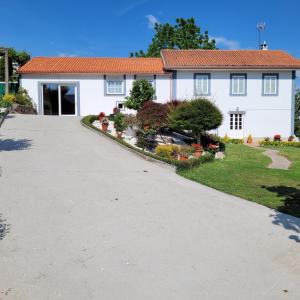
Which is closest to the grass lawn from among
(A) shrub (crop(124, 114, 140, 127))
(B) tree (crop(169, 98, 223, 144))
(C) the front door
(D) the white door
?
(B) tree (crop(169, 98, 223, 144))

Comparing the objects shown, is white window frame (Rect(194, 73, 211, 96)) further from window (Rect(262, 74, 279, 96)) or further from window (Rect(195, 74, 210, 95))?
window (Rect(262, 74, 279, 96))

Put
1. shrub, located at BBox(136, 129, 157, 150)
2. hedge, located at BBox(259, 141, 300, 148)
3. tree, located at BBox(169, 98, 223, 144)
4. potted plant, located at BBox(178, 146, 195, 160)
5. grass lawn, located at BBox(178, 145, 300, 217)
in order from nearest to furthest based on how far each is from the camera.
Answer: grass lawn, located at BBox(178, 145, 300, 217) → potted plant, located at BBox(178, 146, 195, 160) → tree, located at BBox(169, 98, 223, 144) → shrub, located at BBox(136, 129, 157, 150) → hedge, located at BBox(259, 141, 300, 148)

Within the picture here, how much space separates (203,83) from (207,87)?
426 millimetres

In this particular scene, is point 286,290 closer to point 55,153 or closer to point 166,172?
point 166,172

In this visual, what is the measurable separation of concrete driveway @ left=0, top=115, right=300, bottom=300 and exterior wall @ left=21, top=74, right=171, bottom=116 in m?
18.1

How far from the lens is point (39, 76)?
28.7 m

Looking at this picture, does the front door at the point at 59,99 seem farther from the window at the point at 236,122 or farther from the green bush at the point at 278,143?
the green bush at the point at 278,143

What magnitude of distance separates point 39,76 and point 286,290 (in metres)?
27.4

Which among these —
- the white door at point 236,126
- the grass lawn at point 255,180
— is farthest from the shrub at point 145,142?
the white door at point 236,126

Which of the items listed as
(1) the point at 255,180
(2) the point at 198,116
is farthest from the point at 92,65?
(1) the point at 255,180

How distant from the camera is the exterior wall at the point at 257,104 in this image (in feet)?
92.8

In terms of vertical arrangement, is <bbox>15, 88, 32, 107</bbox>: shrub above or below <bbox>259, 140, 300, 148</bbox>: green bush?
above

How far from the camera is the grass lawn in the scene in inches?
339

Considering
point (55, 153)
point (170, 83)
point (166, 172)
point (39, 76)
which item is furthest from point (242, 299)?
point (39, 76)
